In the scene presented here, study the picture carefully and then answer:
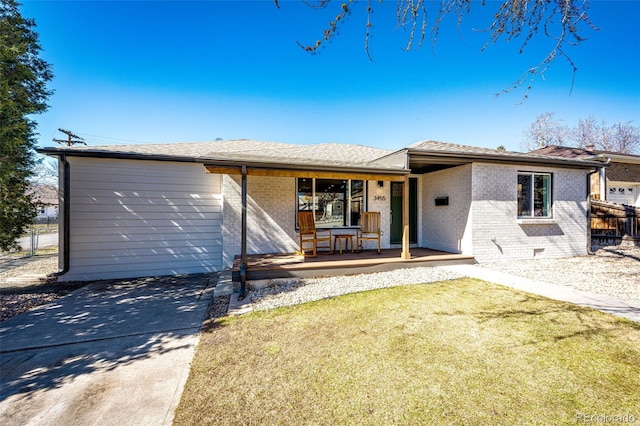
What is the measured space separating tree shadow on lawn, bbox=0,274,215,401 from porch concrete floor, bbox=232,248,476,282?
1141 mm

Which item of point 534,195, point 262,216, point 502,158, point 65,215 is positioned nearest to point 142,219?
point 65,215

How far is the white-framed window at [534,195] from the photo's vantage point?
7.37 m

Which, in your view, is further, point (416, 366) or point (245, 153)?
point (245, 153)

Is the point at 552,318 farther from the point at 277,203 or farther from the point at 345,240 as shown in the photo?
the point at 277,203

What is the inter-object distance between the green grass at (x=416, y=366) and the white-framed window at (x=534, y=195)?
14.3ft

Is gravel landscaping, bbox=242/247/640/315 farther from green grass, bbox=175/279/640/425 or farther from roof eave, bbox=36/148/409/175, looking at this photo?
roof eave, bbox=36/148/409/175

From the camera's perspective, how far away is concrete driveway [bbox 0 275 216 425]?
206cm

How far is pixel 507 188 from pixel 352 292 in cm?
561

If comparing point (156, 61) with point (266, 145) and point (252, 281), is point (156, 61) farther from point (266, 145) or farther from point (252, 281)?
point (252, 281)

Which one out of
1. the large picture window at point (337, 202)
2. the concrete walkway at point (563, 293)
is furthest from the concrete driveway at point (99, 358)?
Result: the concrete walkway at point (563, 293)

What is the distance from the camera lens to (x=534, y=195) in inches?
295

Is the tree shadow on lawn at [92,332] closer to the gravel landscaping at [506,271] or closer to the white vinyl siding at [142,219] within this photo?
the white vinyl siding at [142,219]

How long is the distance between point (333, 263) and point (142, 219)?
5.00 metres

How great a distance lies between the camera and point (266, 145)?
9.70 metres
